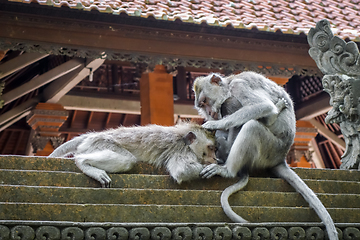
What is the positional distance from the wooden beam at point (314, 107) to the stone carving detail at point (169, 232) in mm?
7736

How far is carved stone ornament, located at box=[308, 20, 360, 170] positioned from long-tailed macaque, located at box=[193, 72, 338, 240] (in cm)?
92

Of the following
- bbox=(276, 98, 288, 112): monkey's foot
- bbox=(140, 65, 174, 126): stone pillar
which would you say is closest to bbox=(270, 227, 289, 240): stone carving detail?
bbox=(276, 98, 288, 112): monkey's foot

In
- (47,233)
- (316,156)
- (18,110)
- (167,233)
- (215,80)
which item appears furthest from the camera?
(316,156)

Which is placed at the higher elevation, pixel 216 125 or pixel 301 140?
pixel 216 125

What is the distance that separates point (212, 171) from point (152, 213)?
0.81 m

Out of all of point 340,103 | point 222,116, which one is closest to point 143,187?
point 222,116

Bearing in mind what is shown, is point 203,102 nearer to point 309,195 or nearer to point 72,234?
point 309,195

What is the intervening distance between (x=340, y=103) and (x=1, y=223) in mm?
3934

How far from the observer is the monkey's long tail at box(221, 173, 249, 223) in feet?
13.3

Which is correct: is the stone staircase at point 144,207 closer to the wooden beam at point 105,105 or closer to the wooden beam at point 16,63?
the wooden beam at point 16,63

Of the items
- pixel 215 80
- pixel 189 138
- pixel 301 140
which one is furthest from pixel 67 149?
pixel 301 140

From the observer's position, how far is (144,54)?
8203 millimetres

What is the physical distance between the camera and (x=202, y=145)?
473cm

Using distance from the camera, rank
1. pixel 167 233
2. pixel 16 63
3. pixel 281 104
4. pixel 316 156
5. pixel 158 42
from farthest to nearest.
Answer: pixel 316 156 → pixel 16 63 → pixel 158 42 → pixel 281 104 → pixel 167 233
